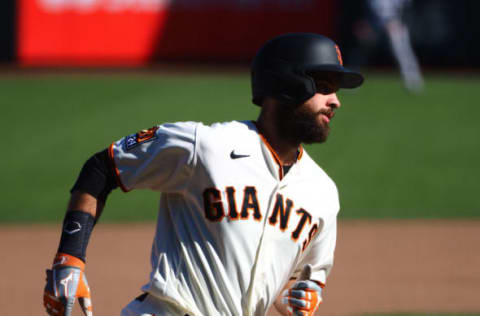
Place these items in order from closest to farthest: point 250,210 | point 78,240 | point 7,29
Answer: point 78,240 → point 250,210 → point 7,29

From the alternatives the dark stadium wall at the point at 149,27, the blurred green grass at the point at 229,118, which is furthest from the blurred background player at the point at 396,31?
the dark stadium wall at the point at 149,27

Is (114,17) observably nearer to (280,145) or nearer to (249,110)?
(249,110)

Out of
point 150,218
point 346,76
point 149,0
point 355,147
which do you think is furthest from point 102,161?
point 149,0

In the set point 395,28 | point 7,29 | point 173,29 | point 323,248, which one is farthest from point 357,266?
point 7,29

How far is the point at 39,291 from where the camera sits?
633cm

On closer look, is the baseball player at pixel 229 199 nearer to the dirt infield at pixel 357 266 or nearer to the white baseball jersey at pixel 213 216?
the white baseball jersey at pixel 213 216

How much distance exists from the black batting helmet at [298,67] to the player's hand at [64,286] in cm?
109

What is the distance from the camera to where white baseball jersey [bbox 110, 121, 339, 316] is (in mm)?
3049

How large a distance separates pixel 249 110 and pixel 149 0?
8.31m

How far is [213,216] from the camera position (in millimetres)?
3059

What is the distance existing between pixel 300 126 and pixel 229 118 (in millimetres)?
10756

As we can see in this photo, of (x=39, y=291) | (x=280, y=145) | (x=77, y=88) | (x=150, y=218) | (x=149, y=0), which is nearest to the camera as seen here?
(x=280, y=145)

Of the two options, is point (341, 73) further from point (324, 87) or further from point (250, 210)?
point (250, 210)

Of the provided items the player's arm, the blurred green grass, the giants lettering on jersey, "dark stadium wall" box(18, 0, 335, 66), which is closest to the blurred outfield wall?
"dark stadium wall" box(18, 0, 335, 66)
